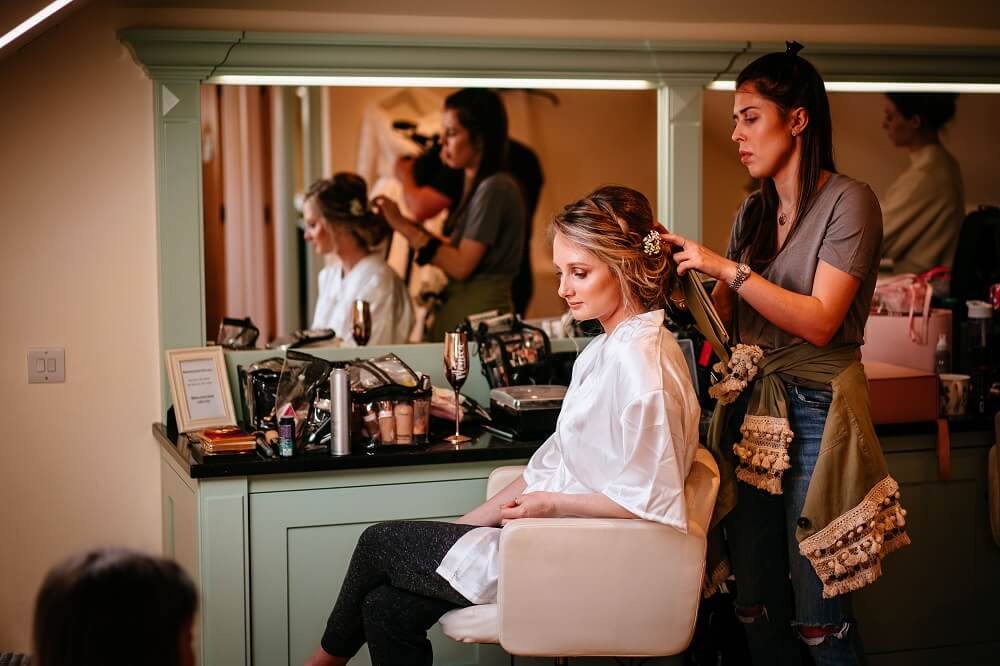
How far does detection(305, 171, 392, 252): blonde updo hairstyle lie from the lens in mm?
3252

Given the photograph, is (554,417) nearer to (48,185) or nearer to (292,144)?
(292,144)

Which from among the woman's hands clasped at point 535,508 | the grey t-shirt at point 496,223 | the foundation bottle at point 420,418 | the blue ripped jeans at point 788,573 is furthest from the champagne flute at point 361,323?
the blue ripped jeans at point 788,573

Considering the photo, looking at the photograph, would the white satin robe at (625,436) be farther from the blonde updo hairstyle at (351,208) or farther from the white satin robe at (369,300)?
the blonde updo hairstyle at (351,208)

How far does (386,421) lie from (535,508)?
641 mm

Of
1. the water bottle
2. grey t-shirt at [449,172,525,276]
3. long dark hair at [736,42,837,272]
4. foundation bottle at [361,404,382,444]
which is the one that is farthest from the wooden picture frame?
the water bottle

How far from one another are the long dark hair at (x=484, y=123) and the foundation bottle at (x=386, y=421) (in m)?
0.94

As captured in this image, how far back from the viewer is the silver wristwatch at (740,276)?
2201 mm

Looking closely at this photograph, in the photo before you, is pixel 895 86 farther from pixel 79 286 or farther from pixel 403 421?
pixel 79 286

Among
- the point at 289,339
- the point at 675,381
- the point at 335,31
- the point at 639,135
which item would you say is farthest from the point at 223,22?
the point at 675,381

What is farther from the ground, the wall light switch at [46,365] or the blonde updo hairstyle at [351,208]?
the blonde updo hairstyle at [351,208]

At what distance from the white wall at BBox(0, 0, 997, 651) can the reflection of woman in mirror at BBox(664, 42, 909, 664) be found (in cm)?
131

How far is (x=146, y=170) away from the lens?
9.55ft

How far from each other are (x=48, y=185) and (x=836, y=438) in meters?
2.11

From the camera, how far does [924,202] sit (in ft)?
11.5
